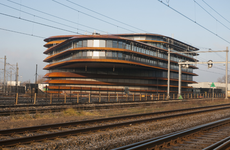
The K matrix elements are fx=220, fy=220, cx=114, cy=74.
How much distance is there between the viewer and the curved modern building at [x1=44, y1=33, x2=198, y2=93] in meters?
51.6

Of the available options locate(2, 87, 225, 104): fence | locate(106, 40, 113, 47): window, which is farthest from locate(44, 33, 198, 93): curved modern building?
locate(2, 87, 225, 104): fence

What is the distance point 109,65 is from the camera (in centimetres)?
5456

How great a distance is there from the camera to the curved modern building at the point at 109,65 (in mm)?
51562

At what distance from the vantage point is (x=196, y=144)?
848 cm

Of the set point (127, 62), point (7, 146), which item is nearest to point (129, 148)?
point (7, 146)

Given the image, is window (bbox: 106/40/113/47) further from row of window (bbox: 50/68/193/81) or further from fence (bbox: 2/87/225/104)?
fence (bbox: 2/87/225/104)

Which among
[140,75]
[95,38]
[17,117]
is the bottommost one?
[17,117]

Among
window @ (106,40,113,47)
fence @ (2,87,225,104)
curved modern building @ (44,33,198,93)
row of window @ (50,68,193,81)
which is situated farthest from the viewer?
row of window @ (50,68,193,81)

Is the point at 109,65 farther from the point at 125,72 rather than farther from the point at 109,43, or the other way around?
the point at 125,72

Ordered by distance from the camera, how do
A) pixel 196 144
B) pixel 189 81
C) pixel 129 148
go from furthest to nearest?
1. pixel 189 81
2. pixel 196 144
3. pixel 129 148

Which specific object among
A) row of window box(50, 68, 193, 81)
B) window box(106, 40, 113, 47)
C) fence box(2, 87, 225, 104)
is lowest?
fence box(2, 87, 225, 104)

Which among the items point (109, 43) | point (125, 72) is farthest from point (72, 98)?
point (125, 72)

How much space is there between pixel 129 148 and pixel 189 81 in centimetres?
8527

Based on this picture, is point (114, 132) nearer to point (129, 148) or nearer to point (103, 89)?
point (129, 148)
